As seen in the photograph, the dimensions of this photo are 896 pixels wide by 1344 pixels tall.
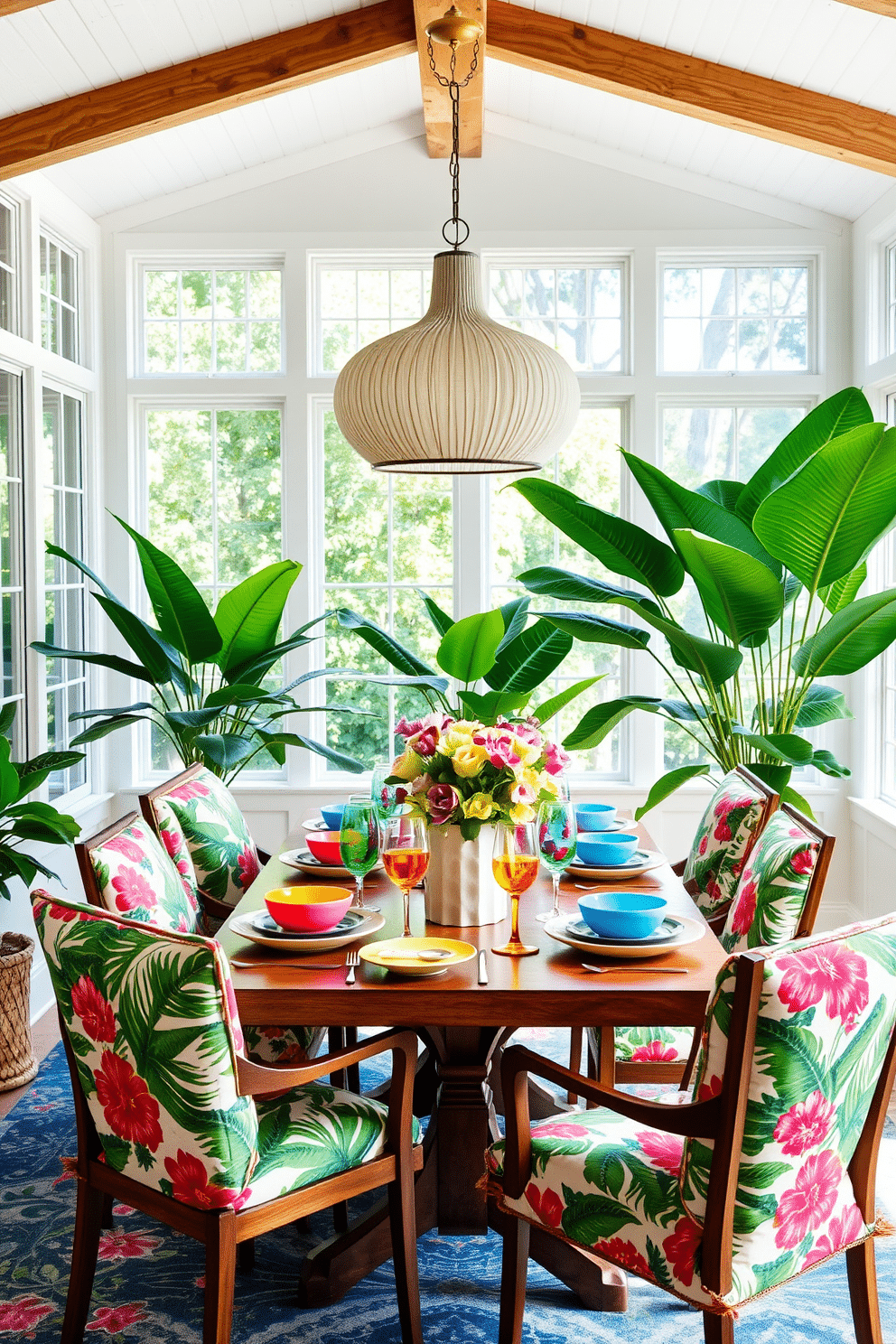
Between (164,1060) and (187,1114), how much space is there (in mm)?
95

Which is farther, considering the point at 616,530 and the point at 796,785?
the point at 796,785

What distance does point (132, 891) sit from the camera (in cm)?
225

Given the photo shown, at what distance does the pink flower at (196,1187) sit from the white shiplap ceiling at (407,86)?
3.07 m

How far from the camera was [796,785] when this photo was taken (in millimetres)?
5023

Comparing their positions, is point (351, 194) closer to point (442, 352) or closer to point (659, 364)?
point (659, 364)

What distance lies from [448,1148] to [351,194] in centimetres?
388

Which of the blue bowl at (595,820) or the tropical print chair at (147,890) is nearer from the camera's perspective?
the tropical print chair at (147,890)

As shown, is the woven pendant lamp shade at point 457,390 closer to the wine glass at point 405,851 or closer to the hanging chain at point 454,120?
the hanging chain at point 454,120

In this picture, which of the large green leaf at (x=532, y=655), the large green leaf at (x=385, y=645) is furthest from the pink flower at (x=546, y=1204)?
the large green leaf at (x=385, y=645)

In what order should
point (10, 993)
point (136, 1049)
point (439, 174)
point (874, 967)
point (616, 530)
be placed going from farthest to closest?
point (439, 174) → point (616, 530) → point (10, 993) → point (136, 1049) → point (874, 967)

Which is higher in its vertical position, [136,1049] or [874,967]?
[874,967]

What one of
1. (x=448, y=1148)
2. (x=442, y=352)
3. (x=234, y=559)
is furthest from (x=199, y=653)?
(x=448, y=1148)

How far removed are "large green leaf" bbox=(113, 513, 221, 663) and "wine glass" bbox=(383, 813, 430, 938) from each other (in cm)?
182

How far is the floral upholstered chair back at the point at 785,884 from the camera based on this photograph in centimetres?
219
